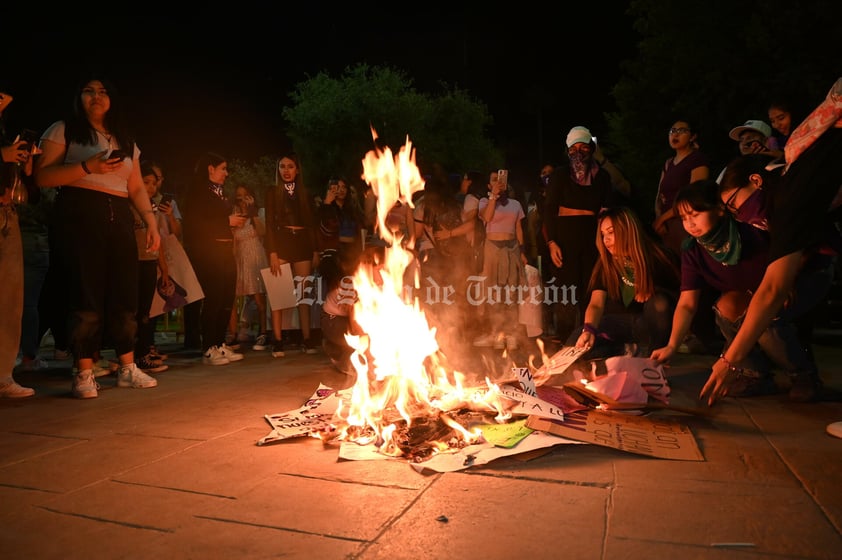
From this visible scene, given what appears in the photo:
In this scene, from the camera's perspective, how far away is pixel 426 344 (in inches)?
163

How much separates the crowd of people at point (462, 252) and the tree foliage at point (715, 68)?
1008 centimetres

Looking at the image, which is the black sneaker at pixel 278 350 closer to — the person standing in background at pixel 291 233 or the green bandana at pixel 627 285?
the person standing in background at pixel 291 233

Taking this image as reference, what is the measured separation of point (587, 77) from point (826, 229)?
4265 cm

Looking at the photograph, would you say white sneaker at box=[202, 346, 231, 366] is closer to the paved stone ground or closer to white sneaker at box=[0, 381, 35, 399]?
white sneaker at box=[0, 381, 35, 399]

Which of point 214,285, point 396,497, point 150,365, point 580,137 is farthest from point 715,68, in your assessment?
point 396,497

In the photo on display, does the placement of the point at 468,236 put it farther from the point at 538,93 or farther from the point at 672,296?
the point at 538,93

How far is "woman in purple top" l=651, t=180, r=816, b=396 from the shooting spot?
414cm

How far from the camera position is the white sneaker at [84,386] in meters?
4.77

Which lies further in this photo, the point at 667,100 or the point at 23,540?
the point at 667,100

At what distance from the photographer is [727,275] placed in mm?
4414

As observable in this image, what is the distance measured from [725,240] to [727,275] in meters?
0.34

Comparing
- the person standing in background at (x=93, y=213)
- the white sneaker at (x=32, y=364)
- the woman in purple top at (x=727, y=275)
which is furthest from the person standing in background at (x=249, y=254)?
the woman in purple top at (x=727, y=275)

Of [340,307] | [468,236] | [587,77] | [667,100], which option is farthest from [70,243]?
[587,77]

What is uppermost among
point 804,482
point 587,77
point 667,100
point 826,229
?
point 587,77
